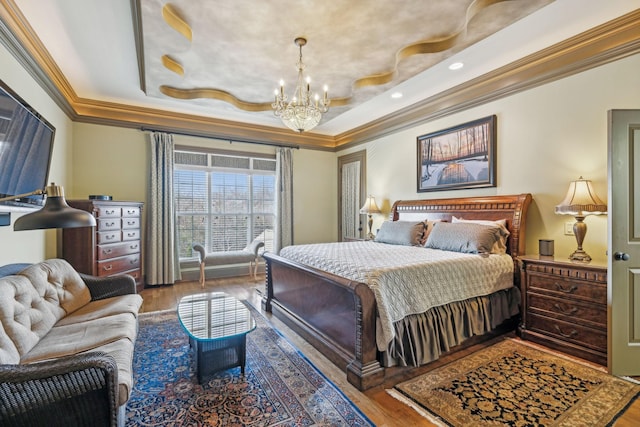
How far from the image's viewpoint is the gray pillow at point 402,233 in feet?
13.2

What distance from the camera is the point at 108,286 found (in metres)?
2.75

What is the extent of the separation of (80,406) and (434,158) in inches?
175

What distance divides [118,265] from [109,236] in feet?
1.43

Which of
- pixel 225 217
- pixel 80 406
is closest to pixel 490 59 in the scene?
pixel 80 406

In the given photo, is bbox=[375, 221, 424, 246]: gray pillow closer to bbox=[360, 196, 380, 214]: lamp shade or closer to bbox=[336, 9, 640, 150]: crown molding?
bbox=[360, 196, 380, 214]: lamp shade

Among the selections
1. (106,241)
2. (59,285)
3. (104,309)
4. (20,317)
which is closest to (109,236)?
(106,241)

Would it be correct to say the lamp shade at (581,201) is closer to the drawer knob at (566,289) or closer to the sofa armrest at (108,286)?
the drawer knob at (566,289)

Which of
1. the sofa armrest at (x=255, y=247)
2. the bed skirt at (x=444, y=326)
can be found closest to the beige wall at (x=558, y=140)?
the bed skirt at (x=444, y=326)

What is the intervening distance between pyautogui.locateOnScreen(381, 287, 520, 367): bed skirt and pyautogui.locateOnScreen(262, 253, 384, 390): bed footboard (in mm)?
189

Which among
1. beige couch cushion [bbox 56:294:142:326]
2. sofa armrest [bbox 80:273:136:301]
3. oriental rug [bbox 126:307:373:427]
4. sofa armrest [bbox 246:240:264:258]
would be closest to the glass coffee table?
oriental rug [bbox 126:307:373:427]

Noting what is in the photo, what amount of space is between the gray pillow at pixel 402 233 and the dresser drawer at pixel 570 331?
4.86 feet

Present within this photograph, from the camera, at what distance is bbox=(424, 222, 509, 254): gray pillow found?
125 inches

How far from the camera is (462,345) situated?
9.00 ft

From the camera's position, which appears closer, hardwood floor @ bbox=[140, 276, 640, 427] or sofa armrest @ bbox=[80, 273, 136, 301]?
hardwood floor @ bbox=[140, 276, 640, 427]
